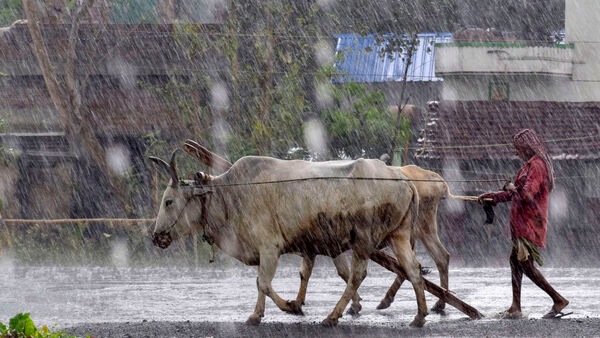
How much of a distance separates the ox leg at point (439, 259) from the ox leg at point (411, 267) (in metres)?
1.48

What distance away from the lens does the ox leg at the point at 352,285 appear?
11.4 m

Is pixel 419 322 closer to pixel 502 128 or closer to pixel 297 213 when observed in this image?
pixel 297 213

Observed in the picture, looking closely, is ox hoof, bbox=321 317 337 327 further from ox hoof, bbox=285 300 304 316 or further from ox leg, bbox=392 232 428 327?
ox leg, bbox=392 232 428 327

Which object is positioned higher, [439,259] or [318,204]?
[318,204]

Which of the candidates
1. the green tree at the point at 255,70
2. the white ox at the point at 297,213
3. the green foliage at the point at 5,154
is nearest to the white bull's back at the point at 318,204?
the white ox at the point at 297,213

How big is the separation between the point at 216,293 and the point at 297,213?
5.53m

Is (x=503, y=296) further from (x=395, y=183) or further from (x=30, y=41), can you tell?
(x=30, y=41)

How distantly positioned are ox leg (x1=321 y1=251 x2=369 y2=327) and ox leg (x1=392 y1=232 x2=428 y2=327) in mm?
455

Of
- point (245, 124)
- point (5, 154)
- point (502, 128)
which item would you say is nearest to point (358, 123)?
point (245, 124)

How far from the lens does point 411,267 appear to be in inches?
462

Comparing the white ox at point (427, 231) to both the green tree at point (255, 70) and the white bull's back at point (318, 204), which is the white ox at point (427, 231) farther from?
the green tree at point (255, 70)

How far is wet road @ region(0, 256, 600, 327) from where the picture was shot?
44.4 ft

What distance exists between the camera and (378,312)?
13.5 m

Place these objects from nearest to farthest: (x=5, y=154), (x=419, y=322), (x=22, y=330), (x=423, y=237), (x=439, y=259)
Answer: (x=22, y=330) < (x=419, y=322) < (x=439, y=259) < (x=423, y=237) < (x=5, y=154)
